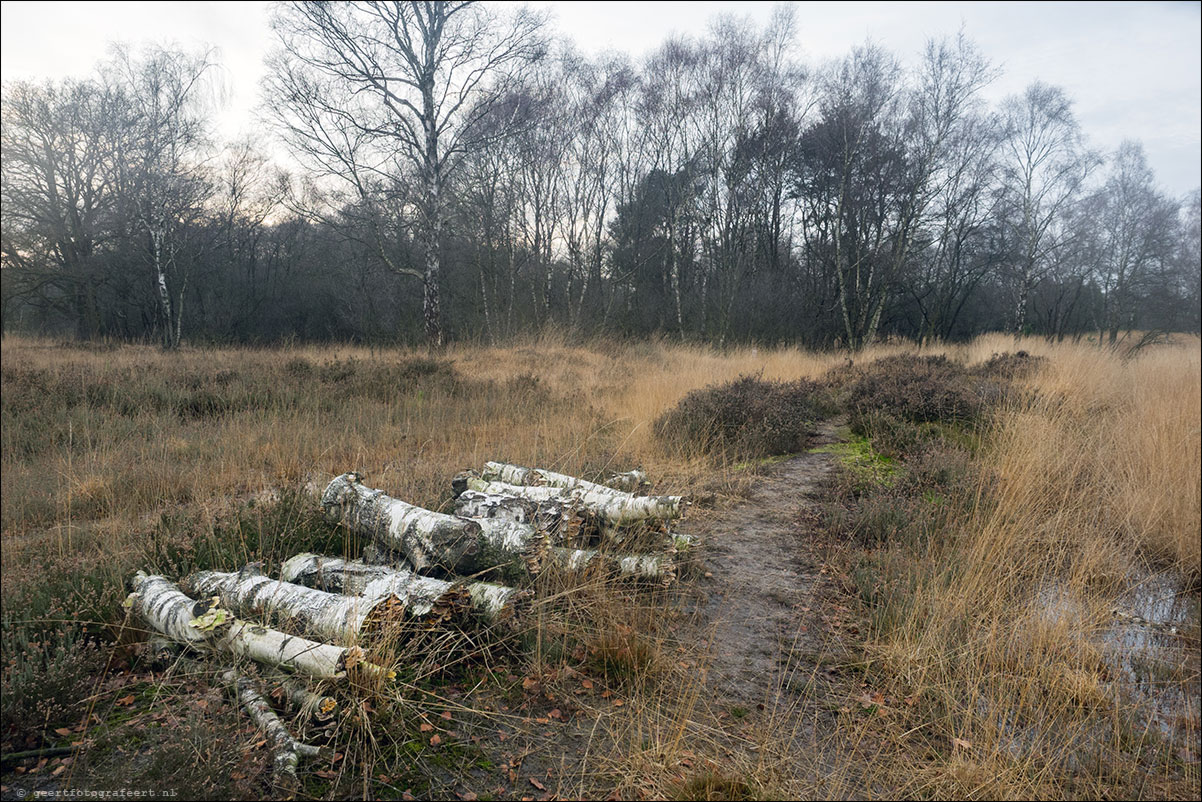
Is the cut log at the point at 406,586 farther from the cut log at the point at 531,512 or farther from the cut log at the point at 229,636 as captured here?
the cut log at the point at 531,512

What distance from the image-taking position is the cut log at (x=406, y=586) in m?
3.06

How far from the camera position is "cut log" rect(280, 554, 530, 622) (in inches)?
121

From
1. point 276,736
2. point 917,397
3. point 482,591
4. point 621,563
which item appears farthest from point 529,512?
point 917,397

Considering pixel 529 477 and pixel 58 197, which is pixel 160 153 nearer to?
pixel 58 197

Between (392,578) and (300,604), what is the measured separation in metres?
0.44

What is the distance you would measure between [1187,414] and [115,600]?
7052 mm

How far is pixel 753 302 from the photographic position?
75.8 feet

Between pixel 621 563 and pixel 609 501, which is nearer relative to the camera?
pixel 621 563

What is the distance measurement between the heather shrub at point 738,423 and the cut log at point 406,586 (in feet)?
13.6

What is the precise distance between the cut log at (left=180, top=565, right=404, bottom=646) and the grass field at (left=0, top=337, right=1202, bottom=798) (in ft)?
1.07

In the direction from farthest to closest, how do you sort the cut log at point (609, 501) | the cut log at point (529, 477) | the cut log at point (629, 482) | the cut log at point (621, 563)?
1. the cut log at point (629, 482)
2. the cut log at point (529, 477)
3. the cut log at point (609, 501)
4. the cut log at point (621, 563)

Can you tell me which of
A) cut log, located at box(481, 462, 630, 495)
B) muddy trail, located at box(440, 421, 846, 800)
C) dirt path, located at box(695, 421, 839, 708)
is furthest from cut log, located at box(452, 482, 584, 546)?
dirt path, located at box(695, 421, 839, 708)

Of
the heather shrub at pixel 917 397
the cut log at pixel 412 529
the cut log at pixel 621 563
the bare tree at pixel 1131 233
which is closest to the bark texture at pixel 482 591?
the cut log at pixel 412 529

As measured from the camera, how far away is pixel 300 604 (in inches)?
118
